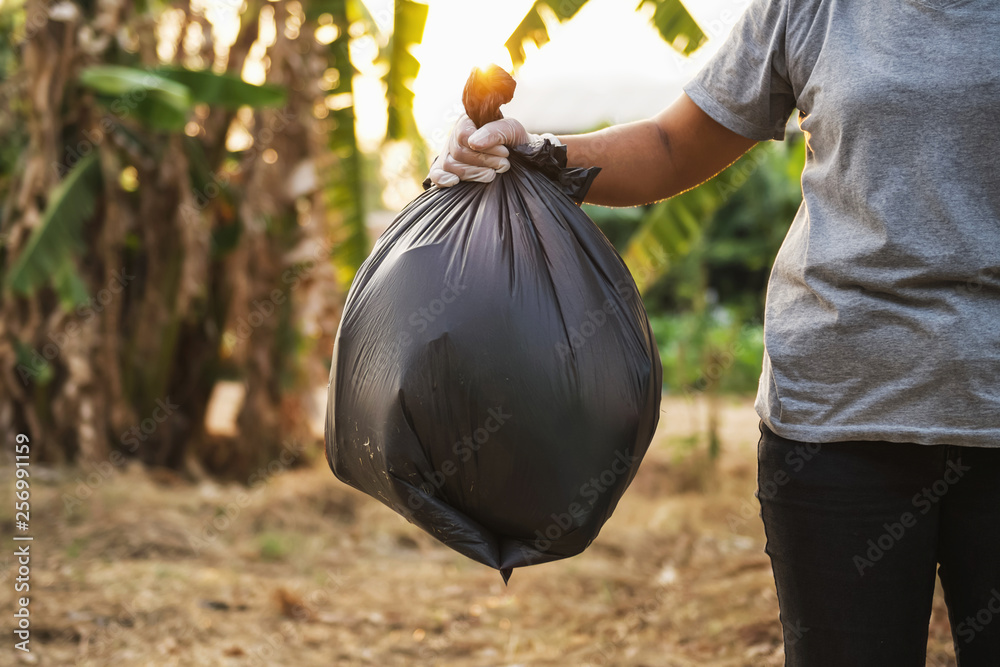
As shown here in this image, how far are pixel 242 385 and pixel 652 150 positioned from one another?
365 centimetres

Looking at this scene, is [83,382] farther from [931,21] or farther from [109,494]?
[931,21]

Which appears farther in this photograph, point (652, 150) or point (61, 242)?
point (61, 242)

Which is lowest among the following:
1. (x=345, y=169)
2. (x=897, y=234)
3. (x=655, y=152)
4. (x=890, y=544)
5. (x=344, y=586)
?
(x=344, y=586)

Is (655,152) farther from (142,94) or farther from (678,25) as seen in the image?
(142,94)

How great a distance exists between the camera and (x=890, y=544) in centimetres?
92

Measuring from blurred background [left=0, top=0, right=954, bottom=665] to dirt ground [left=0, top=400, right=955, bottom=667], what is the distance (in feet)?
0.04

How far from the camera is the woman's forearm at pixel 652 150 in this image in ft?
3.78

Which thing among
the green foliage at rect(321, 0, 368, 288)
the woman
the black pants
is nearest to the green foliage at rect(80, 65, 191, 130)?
the green foliage at rect(321, 0, 368, 288)

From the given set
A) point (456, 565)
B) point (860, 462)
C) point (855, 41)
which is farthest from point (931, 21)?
point (456, 565)

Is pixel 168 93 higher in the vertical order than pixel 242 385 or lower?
higher

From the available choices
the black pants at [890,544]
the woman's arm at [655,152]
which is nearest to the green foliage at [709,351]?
the woman's arm at [655,152]

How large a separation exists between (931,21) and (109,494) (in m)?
3.62

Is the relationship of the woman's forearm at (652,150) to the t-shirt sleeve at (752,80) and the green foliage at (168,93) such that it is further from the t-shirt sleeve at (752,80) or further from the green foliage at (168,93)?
the green foliage at (168,93)

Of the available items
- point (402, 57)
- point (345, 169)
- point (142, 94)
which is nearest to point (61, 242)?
point (142, 94)
